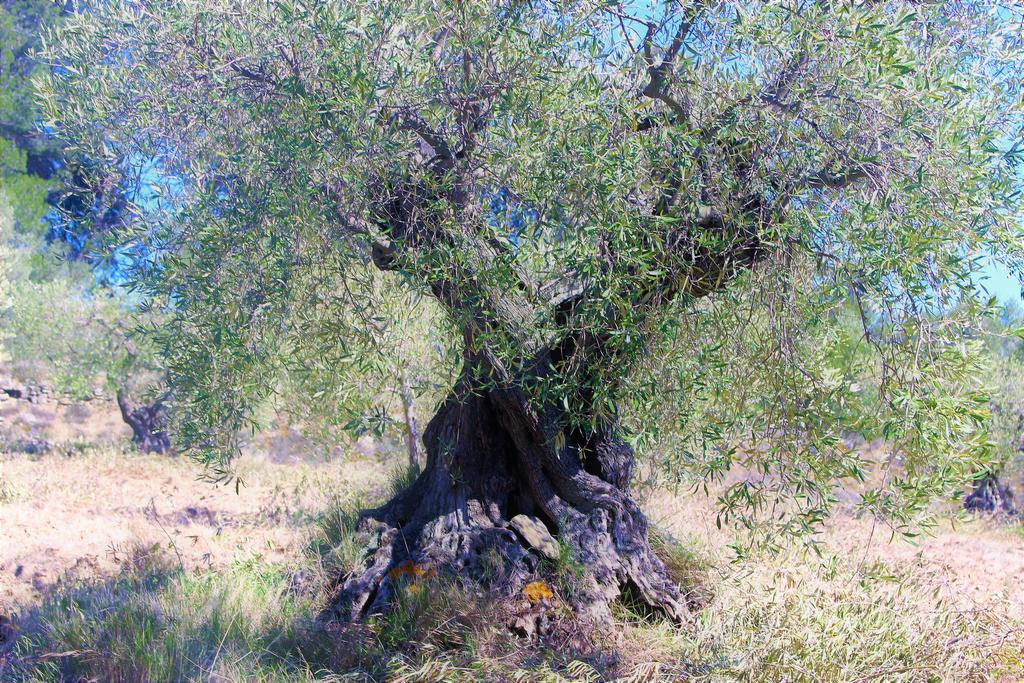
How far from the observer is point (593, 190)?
16.1ft

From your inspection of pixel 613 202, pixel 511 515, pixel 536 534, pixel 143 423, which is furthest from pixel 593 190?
pixel 143 423

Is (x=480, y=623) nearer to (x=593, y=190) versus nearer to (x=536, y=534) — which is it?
(x=536, y=534)

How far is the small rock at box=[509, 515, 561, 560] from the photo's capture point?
692cm

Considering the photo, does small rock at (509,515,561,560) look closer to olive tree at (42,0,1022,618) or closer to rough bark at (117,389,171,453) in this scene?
olive tree at (42,0,1022,618)

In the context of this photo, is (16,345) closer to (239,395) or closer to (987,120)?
(239,395)

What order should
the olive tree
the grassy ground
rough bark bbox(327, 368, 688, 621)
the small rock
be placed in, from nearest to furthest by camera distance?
the olive tree < the grassy ground < rough bark bbox(327, 368, 688, 621) < the small rock

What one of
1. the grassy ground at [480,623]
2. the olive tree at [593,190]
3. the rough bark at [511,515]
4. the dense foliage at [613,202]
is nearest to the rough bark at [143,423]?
the grassy ground at [480,623]

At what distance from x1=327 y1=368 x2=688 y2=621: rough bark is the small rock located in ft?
0.23

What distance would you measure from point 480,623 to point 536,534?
3.64 ft

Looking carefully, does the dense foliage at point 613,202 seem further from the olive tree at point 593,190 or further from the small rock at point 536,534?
the small rock at point 536,534

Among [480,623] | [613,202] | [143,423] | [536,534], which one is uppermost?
[613,202]

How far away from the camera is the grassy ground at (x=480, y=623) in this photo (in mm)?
5711

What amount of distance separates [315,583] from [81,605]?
2.12 m

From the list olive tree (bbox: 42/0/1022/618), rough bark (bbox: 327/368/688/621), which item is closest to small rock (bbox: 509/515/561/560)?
rough bark (bbox: 327/368/688/621)
